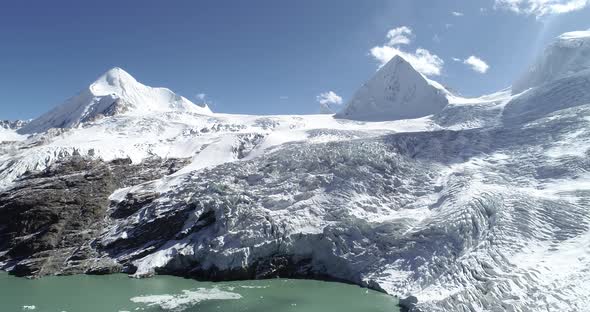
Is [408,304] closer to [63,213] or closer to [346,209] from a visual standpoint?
[346,209]

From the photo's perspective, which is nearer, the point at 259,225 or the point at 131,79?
the point at 259,225

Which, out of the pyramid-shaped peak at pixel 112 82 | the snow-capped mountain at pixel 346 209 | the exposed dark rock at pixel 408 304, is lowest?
the exposed dark rock at pixel 408 304

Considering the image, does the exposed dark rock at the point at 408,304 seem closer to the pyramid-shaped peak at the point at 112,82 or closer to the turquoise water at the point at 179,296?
the turquoise water at the point at 179,296

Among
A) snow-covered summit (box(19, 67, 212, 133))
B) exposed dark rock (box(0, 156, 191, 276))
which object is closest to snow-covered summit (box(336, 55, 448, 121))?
snow-covered summit (box(19, 67, 212, 133))

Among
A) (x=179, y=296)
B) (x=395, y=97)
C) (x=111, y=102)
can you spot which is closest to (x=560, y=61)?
(x=395, y=97)

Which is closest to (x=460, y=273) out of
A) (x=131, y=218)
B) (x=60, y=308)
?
(x=60, y=308)

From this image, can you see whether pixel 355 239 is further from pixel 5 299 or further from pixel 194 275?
pixel 5 299

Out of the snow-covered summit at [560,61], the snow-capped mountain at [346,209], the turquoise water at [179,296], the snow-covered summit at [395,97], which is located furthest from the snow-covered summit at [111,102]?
the snow-covered summit at [560,61]
